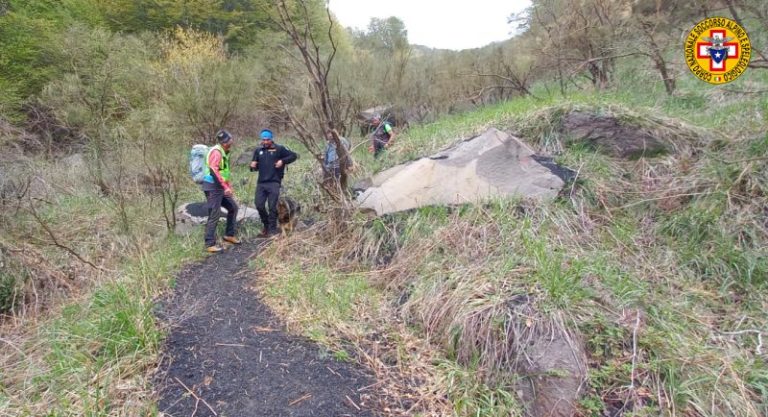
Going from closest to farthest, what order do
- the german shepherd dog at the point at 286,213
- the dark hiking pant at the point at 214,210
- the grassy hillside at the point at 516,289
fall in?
the grassy hillside at the point at 516,289 < the dark hiking pant at the point at 214,210 < the german shepherd dog at the point at 286,213

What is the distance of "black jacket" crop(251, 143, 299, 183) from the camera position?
618cm

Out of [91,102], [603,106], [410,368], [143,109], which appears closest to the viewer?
[410,368]

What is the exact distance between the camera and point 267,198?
21.0ft

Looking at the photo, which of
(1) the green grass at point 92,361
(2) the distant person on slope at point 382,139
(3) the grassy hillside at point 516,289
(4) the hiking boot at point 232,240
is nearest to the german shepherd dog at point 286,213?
(4) the hiking boot at point 232,240

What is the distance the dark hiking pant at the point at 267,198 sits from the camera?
20.5 ft

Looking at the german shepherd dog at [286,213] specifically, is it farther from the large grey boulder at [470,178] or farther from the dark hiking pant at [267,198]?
the large grey boulder at [470,178]

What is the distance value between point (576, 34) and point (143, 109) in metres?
10.2

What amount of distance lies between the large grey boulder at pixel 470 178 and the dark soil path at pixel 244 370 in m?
2.13

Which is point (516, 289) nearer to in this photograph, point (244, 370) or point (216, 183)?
point (244, 370)

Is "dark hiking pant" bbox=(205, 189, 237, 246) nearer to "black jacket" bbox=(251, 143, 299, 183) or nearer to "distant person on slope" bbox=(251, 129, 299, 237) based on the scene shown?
"distant person on slope" bbox=(251, 129, 299, 237)

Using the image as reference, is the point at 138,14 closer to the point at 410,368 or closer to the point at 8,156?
the point at 8,156

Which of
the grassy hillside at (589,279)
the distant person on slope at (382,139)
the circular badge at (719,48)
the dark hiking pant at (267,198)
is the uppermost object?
the circular badge at (719,48)

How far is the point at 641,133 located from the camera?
222 inches

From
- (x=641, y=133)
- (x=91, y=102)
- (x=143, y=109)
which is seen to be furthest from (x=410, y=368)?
(x=143, y=109)
